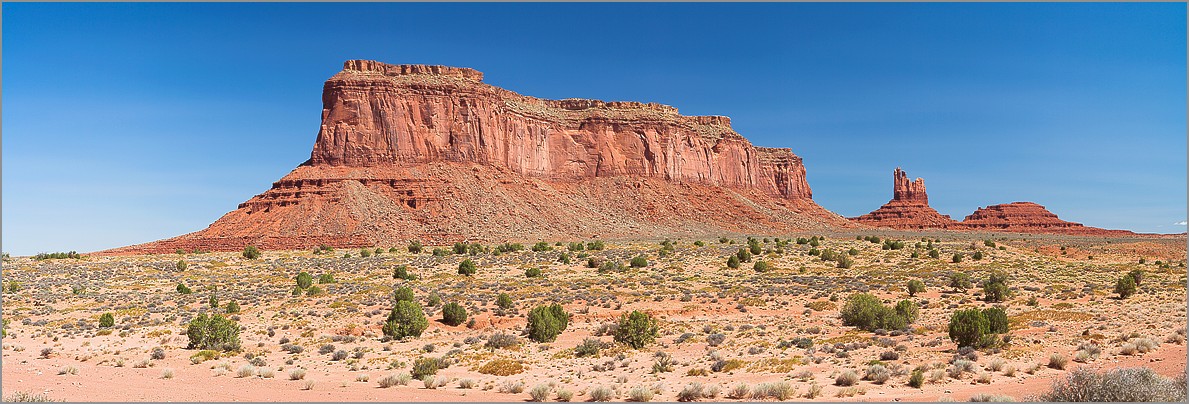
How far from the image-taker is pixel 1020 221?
17938 cm

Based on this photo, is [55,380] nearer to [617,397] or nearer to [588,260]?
[617,397]

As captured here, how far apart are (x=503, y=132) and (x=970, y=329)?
330ft

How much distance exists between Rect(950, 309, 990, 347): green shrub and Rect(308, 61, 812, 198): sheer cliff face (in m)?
92.3

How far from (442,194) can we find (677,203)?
42.2 metres

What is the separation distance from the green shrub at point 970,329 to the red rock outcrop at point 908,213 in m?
161

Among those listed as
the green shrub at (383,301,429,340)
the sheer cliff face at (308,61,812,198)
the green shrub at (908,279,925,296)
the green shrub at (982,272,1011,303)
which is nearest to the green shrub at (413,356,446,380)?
the green shrub at (383,301,429,340)

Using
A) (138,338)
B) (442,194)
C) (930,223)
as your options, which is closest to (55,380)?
(138,338)

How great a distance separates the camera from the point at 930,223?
180 metres

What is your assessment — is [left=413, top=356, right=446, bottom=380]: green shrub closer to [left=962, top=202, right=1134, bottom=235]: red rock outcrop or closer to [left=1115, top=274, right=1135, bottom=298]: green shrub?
[left=1115, top=274, right=1135, bottom=298]: green shrub

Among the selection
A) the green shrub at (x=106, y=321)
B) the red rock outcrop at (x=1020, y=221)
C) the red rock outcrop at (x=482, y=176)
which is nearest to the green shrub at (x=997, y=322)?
the green shrub at (x=106, y=321)

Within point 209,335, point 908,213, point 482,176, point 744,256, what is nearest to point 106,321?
point 209,335

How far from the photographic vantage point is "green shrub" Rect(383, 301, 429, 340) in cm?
2384

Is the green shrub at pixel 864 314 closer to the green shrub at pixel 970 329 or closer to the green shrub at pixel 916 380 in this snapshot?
the green shrub at pixel 970 329

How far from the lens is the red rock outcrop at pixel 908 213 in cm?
17925
